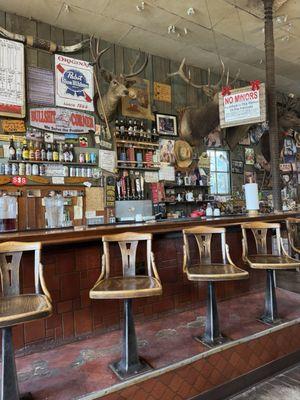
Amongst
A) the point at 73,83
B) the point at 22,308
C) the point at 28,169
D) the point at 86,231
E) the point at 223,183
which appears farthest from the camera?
the point at 223,183

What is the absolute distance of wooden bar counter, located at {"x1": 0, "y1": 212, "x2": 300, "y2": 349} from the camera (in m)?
2.26

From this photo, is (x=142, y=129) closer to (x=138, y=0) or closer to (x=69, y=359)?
(x=138, y=0)

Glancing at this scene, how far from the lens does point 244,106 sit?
4121 mm

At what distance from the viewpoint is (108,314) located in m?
2.59

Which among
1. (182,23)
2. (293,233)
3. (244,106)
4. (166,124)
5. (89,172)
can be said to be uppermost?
(182,23)

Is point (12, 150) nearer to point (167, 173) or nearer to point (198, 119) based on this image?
point (167, 173)

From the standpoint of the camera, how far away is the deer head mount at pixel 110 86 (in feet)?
15.7

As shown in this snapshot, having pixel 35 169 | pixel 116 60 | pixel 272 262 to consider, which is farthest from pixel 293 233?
pixel 116 60

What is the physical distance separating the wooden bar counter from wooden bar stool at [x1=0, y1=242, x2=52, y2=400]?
0.22 m

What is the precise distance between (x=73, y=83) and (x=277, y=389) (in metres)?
4.66

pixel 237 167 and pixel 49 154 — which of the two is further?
pixel 237 167

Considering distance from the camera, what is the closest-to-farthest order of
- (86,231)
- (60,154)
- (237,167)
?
(86,231) < (60,154) < (237,167)

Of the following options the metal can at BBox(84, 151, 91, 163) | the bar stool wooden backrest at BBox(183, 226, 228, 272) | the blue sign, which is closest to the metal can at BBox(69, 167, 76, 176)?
the metal can at BBox(84, 151, 91, 163)

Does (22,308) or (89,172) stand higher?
(89,172)
